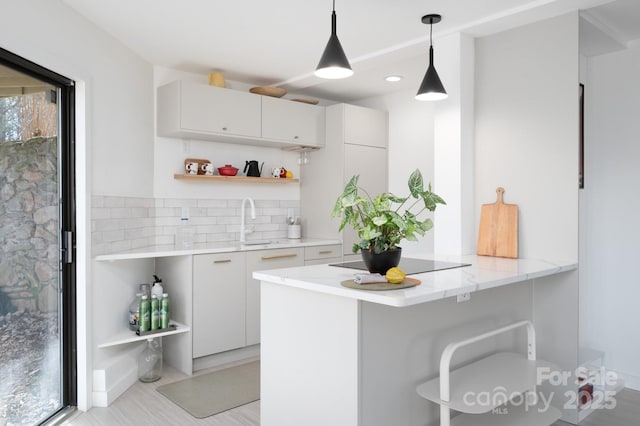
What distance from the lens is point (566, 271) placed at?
277 centimetres

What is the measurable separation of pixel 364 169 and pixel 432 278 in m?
2.66

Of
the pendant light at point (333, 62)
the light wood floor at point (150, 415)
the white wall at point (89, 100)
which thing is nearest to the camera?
the pendant light at point (333, 62)

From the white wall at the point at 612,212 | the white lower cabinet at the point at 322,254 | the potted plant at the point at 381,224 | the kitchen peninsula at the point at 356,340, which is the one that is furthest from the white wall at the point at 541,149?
the white lower cabinet at the point at 322,254

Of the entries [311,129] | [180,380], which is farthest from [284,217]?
[180,380]

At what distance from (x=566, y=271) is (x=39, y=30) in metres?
3.19

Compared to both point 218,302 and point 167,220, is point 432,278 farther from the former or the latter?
point 167,220

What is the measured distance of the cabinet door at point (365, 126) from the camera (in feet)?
15.0

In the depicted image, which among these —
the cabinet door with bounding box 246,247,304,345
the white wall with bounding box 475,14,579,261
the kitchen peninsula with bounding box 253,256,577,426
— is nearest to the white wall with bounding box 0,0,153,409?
the cabinet door with bounding box 246,247,304,345

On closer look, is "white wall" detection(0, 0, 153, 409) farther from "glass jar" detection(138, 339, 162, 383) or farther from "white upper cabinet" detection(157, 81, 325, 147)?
"glass jar" detection(138, 339, 162, 383)

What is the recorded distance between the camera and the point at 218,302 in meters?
3.64

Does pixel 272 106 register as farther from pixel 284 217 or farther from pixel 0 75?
pixel 0 75

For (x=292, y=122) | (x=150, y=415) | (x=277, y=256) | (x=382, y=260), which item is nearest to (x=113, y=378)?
(x=150, y=415)

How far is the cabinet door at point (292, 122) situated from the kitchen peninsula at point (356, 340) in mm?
2194

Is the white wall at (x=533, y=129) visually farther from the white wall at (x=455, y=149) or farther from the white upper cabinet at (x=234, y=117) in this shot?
the white upper cabinet at (x=234, y=117)
